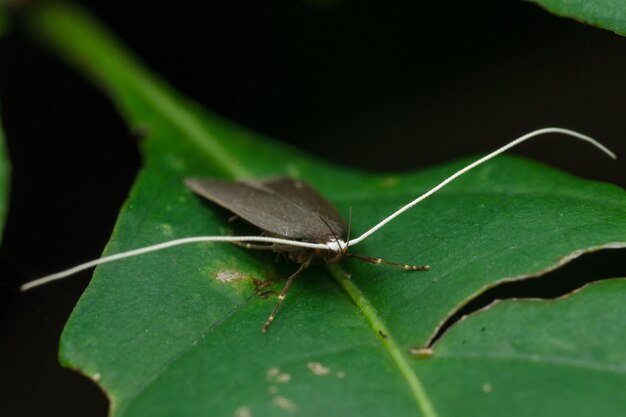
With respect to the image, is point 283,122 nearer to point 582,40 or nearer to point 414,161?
point 414,161

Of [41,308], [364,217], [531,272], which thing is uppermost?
[531,272]

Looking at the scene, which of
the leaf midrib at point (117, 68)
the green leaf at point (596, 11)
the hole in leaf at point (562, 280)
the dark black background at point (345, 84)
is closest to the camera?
the green leaf at point (596, 11)

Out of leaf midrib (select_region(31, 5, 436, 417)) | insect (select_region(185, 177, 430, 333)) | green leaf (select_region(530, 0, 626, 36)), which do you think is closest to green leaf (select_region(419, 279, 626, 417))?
insect (select_region(185, 177, 430, 333))

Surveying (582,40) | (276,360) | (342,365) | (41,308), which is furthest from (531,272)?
(582,40)

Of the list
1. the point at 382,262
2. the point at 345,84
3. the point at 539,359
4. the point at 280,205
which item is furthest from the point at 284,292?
the point at 345,84

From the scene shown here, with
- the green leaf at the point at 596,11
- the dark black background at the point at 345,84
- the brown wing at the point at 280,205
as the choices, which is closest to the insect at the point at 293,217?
the brown wing at the point at 280,205

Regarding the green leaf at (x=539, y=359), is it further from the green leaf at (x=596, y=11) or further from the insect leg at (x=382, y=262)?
the green leaf at (x=596, y=11)

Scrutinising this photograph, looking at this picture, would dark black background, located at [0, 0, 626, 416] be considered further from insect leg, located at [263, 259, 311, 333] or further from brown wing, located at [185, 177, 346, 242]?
insect leg, located at [263, 259, 311, 333]
